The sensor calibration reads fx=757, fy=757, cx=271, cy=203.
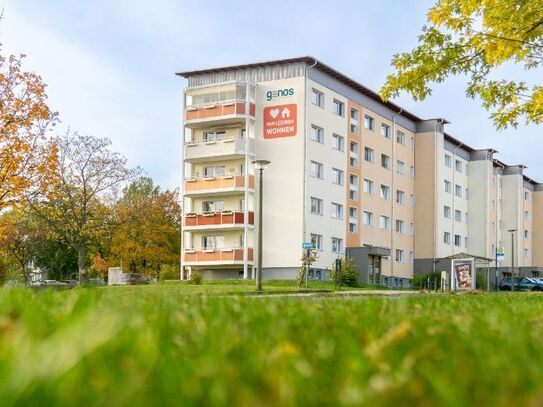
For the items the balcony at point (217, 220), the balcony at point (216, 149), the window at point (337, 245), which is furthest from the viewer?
the window at point (337, 245)

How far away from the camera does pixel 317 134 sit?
5425 cm

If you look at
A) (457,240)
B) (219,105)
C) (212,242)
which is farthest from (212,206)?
(457,240)

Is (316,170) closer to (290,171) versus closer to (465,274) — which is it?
(290,171)

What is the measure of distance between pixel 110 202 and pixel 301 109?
27264mm

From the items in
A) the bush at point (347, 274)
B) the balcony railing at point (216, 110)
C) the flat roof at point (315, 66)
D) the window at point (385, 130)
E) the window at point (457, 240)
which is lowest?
the bush at point (347, 274)

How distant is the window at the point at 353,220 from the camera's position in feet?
190

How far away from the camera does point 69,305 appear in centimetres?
417

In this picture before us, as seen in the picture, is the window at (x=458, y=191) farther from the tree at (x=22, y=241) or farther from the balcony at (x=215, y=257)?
the tree at (x=22, y=241)

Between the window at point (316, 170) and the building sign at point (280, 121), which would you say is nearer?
the building sign at point (280, 121)

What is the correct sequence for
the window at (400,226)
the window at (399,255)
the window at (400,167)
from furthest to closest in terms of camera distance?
the window at (400,226) < the window at (400,167) < the window at (399,255)

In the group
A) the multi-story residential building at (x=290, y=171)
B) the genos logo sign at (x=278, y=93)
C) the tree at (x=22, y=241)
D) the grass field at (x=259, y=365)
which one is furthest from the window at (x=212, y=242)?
the grass field at (x=259, y=365)

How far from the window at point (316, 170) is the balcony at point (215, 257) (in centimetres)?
720

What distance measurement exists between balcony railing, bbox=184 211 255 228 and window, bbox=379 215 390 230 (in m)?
14.9

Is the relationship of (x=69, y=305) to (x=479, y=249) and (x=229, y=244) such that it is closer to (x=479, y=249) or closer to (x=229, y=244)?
(x=229, y=244)
